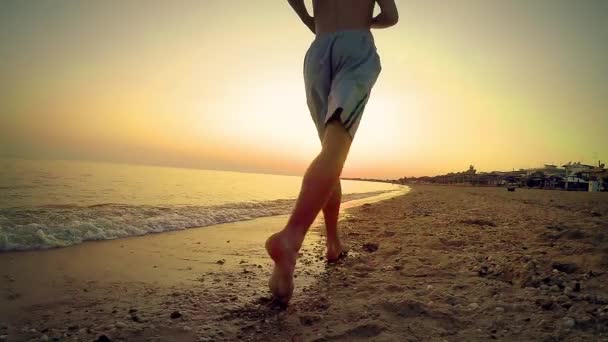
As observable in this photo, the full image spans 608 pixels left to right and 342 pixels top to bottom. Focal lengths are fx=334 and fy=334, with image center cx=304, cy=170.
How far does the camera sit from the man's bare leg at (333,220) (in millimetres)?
2732

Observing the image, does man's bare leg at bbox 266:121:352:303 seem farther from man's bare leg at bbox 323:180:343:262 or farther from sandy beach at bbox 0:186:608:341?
man's bare leg at bbox 323:180:343:262

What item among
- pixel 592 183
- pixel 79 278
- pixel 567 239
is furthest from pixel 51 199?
pixel 592 183

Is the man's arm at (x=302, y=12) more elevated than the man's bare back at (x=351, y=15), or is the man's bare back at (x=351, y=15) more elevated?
the man's arm at (x=302, y=12)

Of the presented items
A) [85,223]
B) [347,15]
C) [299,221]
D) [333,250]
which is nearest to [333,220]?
[333,250]

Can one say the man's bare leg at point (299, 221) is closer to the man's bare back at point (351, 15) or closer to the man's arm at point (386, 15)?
the man's bare back at point (351, 15)

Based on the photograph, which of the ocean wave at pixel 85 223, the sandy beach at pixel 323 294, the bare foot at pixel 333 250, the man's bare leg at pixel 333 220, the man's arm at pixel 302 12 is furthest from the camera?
the ocean wave at pixel 85 223

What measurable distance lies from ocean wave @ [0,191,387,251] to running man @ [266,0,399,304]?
10.4 ft

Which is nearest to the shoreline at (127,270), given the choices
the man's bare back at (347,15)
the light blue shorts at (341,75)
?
the light blue shorts at (341,75)

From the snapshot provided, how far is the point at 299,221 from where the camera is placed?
5.74 ft

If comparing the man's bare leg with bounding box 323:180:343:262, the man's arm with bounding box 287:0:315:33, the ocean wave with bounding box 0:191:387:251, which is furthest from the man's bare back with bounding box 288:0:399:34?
the ocean wave with bounding box 0:191:387:251

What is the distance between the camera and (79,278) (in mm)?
2373

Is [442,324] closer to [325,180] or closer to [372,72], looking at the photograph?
[325,180]

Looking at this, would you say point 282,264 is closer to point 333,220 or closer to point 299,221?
point 299,221

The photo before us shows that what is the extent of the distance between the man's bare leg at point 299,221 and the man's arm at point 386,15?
108cm
